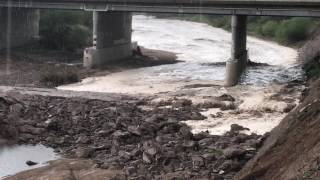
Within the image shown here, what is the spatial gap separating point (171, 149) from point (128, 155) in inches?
84.9

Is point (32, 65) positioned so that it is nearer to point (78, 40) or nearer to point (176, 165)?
point (78, 40)

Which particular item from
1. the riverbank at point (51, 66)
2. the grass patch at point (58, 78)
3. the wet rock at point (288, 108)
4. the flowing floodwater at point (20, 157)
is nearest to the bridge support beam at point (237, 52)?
the wet rock at point (288, 108)

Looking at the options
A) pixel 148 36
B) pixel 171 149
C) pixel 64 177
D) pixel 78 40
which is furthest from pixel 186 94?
pixel 148 36

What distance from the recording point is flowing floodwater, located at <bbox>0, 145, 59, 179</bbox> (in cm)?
2933

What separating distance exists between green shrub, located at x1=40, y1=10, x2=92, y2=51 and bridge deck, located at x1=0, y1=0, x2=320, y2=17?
1011 centimetres

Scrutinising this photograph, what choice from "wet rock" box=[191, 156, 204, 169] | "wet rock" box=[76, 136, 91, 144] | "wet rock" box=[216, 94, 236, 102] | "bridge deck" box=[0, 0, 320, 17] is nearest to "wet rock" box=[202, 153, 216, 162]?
"wet rock" box=[191, 156, 204, 169]

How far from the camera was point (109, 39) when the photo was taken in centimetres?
6925

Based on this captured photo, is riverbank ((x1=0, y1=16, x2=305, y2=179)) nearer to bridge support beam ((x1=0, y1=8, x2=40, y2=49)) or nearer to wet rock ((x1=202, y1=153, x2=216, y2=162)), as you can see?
wet rock ((x1=202, y1=153, x2=216, y2=162))

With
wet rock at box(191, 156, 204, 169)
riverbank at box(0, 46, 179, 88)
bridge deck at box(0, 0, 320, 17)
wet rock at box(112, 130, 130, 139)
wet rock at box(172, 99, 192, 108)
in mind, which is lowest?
riverbank at box(0, 46, 179, 88)

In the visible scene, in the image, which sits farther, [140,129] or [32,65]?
[32,65]

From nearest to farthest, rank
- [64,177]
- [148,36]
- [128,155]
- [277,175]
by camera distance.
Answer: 1. [277,175]
2. [64,177]
3. [128,155]
4. [148,36]

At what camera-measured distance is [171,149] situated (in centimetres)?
2925

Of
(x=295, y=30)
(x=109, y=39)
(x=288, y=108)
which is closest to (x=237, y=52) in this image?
(x=109, y=39)

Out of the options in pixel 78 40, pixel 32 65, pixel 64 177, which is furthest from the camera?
pixel 78 40
